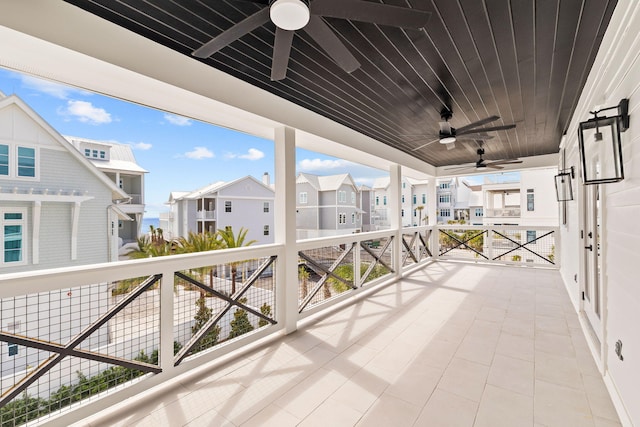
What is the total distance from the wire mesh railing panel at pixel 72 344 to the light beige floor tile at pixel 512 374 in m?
2.61

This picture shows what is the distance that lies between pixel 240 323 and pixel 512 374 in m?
2.38

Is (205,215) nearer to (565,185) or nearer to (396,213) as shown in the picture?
(396,213)

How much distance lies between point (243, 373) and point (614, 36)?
11.5 ft

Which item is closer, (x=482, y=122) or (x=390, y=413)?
(x=390, y=413)

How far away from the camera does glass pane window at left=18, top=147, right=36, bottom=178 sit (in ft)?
5.24

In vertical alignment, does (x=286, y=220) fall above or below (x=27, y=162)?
below

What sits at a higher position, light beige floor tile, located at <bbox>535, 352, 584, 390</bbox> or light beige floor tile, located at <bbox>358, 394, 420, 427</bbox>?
light beige floor tile, located at <bbox>535, 352, 584, 390</bbox>

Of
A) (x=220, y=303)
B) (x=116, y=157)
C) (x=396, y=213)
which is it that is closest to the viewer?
(x=116, y=157)

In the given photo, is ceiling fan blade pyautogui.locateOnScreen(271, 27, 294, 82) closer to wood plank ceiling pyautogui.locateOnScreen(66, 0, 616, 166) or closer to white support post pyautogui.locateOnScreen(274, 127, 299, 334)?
wood plank ceiling pyautogui.locateOnScreen(66, 0, 616, 166)

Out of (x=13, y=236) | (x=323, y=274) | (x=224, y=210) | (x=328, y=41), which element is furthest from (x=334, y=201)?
(x=13, y=236)

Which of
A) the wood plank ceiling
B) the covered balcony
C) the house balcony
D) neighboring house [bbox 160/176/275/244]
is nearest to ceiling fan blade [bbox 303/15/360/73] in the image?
the covered balcony

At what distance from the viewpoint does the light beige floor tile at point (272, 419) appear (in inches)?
71.6

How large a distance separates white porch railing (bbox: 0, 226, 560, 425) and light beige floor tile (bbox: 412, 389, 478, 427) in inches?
64.4

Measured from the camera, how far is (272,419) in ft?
6.11
